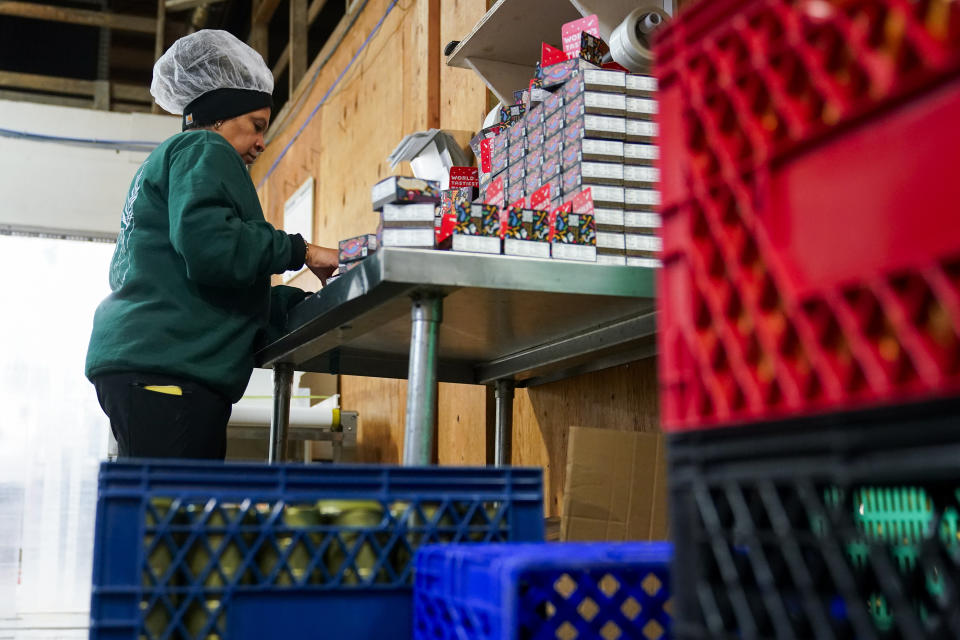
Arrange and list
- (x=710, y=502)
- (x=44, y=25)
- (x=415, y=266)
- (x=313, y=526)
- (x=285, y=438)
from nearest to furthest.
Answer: (x=710, y=502) < (x=313, y=526) < (x=415, y=266) < (x=285, y=438) < (x=44, y=25)

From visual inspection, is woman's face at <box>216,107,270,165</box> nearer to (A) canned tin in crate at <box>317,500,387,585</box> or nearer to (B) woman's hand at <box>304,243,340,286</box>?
(B) woman's hand at <box>304,243,340,286</box>

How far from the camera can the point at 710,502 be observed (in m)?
0.60

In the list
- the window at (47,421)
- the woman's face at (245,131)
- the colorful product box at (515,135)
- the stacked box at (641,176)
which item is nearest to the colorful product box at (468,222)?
the stacked box at (641,176)

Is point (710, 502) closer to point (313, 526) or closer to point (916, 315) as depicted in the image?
point (916, 315)

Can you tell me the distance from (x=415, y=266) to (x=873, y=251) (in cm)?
98

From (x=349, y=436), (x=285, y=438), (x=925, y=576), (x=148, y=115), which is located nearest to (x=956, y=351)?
(x=925, y=576)

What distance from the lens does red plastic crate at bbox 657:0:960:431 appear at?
492mm

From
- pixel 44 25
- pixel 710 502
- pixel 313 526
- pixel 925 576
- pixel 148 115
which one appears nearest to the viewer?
pixel 710 502

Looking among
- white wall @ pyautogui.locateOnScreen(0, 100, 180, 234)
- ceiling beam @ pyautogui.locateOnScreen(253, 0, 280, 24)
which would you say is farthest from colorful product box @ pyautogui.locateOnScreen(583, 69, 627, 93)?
white wall @ pyautogui.locateOnScreen(0, 100, 180, 234)

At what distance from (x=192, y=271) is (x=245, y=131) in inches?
21.8

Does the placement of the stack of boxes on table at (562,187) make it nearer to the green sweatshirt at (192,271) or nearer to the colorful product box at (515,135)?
the colorful product box at (515,135)

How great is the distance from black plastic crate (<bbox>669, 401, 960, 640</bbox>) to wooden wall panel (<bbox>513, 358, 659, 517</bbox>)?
5.73 ft

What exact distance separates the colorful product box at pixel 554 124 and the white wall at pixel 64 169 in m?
5.68

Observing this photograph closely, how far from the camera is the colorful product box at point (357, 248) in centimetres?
179
